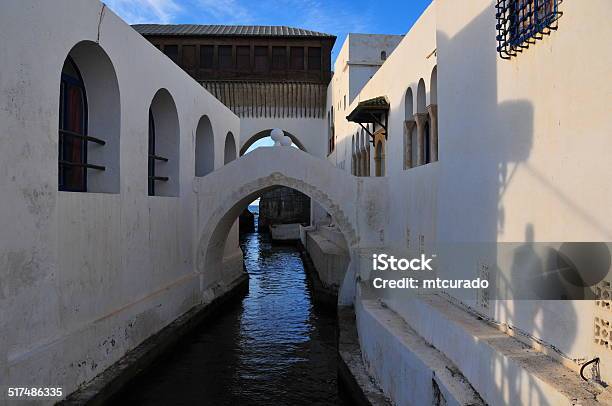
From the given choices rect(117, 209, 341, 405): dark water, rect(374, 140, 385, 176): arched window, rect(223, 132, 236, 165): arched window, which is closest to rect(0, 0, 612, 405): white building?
rect(117, 209, 341, 405): dark water

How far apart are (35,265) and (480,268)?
15.4ft

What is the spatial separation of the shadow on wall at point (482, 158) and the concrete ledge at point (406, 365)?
1.20 feet

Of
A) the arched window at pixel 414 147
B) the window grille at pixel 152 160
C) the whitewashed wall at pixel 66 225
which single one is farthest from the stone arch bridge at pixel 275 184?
the whitewashed wall at pixel 66 225

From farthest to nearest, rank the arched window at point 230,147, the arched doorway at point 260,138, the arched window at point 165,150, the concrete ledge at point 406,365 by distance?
the arched doorway at point 260,138 < the arched window at point 230,147 < the arched window at point 165,150 < the concrete ledge at point 406,365

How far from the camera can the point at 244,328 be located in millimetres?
10359

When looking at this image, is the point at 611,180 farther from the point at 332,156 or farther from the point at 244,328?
the point at 332,156

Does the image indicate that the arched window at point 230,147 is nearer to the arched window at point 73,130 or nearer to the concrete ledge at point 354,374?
the arched window at point 73,130

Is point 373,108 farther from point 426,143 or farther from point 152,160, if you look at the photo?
point 152,160

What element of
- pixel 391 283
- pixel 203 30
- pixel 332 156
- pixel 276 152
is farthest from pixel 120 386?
pixel 203 30

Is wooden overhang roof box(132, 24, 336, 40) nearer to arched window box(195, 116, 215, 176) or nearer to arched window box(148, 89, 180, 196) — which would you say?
arched window box(195, 116, 215, 176)

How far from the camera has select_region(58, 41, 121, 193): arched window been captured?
22.9 feet

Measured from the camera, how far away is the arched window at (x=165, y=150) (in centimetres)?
988

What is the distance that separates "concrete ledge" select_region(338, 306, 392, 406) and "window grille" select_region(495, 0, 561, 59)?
3.88 m

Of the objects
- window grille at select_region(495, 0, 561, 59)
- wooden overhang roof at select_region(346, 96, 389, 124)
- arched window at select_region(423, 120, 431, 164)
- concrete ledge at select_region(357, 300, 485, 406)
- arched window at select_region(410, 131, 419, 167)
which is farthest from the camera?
wooden overhang roof at select_region(346, 96, 389, 124)
